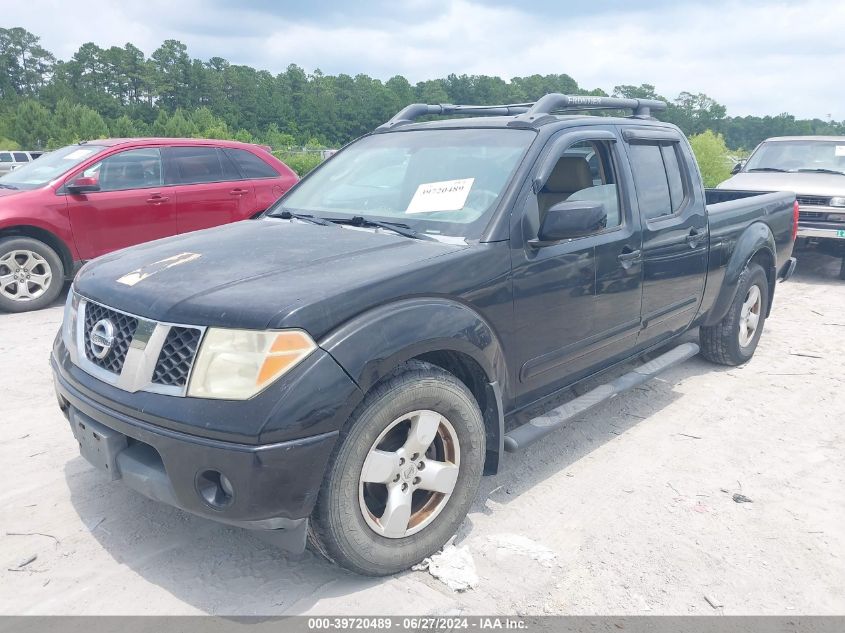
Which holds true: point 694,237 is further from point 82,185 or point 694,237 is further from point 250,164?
point 82,185

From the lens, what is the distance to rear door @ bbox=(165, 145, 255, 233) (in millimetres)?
7758

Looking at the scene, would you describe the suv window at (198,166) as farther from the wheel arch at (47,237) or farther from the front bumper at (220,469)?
the front bumper at (220,469)

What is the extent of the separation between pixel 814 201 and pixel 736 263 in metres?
5.04

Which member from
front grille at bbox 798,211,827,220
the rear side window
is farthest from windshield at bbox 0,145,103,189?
front grille at bbox 798,211,827,220

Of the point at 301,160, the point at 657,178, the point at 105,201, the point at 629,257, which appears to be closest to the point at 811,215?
the point at 657,178

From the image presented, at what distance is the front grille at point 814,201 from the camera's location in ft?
29.0

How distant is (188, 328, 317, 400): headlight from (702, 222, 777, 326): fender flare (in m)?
3.54

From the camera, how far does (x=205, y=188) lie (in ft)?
26.0

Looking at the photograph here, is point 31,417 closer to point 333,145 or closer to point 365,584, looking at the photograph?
point 365,584

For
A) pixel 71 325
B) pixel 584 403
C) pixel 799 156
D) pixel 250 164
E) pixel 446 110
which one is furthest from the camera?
pixel 799 156

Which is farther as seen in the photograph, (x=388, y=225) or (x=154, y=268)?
(x=388, y=225)

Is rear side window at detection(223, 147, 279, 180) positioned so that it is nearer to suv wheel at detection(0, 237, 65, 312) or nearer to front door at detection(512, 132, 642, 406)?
suv wheel at detection(0, 237, 65, 312)

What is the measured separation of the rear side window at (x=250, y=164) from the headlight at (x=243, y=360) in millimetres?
6411

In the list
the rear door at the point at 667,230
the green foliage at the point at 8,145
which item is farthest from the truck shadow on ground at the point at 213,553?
the green foliage at the point at 8,145
